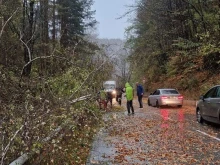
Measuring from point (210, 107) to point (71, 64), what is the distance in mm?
5789

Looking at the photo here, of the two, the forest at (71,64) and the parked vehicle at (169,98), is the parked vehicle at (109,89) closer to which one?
the forest at (71,64)

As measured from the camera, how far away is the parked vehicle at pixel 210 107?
13344mm

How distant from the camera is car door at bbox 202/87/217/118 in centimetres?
1391

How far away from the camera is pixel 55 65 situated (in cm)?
1606

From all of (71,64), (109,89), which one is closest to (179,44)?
(109,89)

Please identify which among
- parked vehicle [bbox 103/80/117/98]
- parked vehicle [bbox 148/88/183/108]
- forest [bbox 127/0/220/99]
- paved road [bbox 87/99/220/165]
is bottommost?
paved road [bbox 87/99/220/165]

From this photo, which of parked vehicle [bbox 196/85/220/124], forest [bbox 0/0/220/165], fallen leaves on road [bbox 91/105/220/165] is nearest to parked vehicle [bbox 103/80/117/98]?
forest [bbox 0/0/220/165]

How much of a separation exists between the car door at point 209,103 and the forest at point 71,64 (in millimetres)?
4286

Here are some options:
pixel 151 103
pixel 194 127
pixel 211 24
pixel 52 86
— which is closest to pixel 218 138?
pixel 194 127

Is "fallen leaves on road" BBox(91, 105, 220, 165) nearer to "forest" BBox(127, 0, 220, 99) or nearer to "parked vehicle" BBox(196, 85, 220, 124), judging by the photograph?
"parked vehicle" BBox(196, 85, 220, 124)

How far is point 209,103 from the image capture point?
14.3 metres

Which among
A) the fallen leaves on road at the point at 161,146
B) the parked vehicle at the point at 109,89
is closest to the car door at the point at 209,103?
the fallen leaves on road at the point at 161,146

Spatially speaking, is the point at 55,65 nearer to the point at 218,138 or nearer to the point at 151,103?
the point at 218,138

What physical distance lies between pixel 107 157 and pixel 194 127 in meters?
6.59
